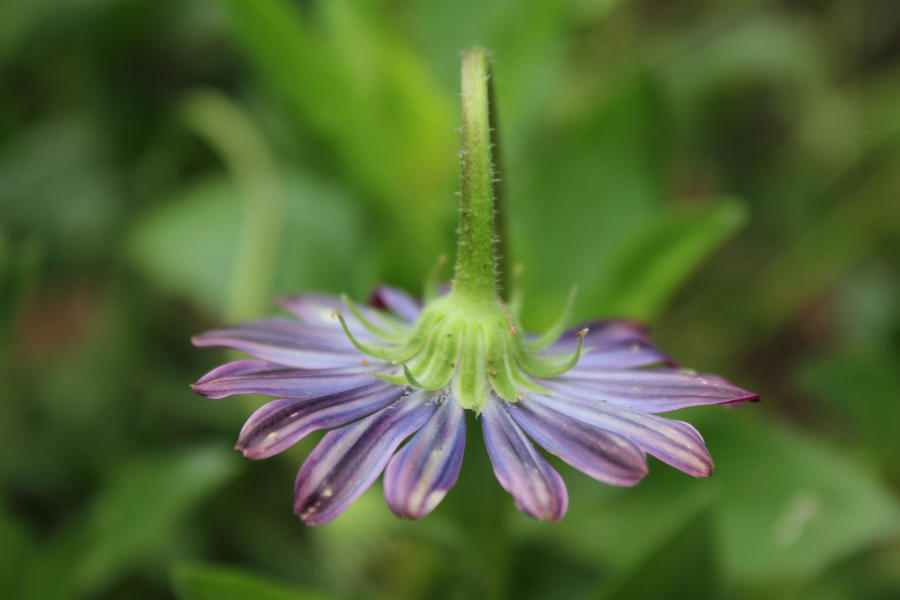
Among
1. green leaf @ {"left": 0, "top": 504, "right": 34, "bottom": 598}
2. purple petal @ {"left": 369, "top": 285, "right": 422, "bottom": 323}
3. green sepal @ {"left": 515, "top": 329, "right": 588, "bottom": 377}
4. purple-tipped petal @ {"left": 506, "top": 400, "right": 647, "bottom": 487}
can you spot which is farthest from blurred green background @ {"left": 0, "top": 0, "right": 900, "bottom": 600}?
purple-tipped petal @ {"left": 506, "top": 400, "right": 647, "bottom": 487}

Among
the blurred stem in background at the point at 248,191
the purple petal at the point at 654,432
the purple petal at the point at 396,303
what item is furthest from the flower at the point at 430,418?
the blurred stem in background at the point at 248,191

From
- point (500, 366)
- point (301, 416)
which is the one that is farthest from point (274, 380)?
point (500, 366)

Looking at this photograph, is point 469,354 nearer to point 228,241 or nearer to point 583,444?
point 583,444

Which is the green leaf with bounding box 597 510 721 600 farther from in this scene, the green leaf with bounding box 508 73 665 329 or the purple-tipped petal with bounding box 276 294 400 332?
the green leaf with bounding box 508 73 665 329

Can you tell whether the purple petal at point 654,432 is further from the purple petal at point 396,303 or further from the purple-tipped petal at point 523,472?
the purple petal at point 396,303

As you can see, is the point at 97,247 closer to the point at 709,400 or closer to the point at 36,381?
the point at 36,381

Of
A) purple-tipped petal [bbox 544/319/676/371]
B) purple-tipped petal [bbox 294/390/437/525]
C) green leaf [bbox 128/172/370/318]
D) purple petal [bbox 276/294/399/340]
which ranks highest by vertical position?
green leaf [bbox 128/172/370/318]

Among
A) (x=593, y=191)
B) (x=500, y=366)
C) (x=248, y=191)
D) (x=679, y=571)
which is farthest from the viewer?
(x=248, y=191)
